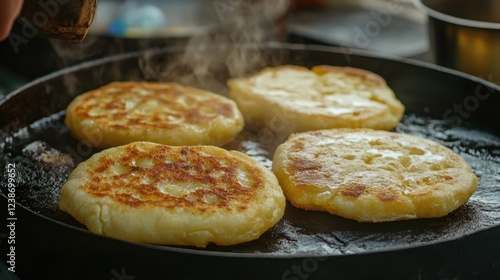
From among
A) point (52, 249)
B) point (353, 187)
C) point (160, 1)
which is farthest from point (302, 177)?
point (160, 1)

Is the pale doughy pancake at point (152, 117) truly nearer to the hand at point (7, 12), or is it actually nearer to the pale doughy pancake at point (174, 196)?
the pale doughy pancake at point (174, 196)

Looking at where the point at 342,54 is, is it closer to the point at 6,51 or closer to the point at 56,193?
the point at 56,193

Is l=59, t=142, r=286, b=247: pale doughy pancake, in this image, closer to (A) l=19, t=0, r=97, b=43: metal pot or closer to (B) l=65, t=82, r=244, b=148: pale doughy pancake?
(B) l=65, t=82, r=244, b=148: pale doughy pancake

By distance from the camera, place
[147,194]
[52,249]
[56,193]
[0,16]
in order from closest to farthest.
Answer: [0,16], [52,249], [147,194], [56,193]

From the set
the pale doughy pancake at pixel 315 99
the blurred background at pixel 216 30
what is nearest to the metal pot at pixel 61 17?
the pale doughy pancake at pixel 315 99

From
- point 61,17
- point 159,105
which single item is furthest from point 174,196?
point 159,105

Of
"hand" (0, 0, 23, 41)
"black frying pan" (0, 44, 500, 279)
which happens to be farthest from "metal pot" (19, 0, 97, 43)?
"black frying pan" (0, 44, 500, 279)
